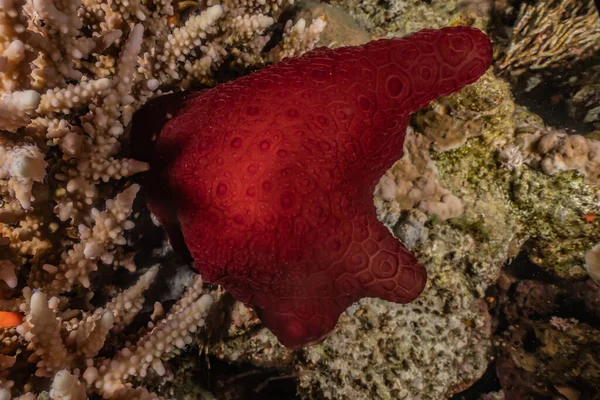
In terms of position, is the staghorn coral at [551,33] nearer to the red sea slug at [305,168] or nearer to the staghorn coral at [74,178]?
the red sea slug at [305,168]

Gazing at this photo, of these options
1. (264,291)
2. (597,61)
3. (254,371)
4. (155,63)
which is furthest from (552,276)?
(155,63)

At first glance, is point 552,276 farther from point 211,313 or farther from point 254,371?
point 211,313

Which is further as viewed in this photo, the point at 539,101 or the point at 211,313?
the point at 539,101

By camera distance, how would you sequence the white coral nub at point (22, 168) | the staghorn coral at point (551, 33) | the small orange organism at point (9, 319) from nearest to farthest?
the white coral nub at point (22, 168) < the small orange organism at point (9, 319) < the staghorn coral at point (551, 33)

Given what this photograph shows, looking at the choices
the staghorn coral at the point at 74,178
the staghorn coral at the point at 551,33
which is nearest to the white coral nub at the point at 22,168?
the staghorn coral at the point at 74,178

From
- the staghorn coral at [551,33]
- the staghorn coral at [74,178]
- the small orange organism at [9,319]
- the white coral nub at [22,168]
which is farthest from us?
the staghorn coral at [551,33]

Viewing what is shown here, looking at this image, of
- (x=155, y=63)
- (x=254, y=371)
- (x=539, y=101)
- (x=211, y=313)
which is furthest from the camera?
(x=539, y=101)
